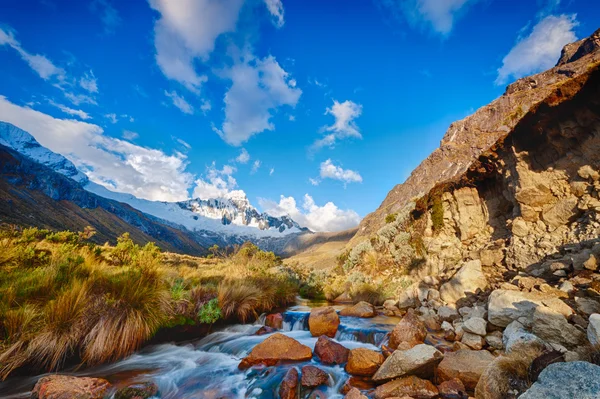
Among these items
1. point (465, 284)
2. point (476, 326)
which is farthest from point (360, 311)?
point (476, 326)

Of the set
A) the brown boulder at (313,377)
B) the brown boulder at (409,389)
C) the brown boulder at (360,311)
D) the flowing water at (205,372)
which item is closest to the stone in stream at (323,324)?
the flowing water at (205,372)

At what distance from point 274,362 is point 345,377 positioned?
1580 millimetres

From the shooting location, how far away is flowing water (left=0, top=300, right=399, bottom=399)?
15.0 ft

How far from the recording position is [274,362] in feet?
18.5

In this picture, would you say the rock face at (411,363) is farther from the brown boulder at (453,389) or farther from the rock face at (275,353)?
the rock face at (275,353)

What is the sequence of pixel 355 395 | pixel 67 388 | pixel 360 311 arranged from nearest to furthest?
pixel 67 388 → pixel 355 395 → pixel 360 311

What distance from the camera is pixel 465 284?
884cm

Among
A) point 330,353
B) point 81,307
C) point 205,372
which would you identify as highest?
point 81,307

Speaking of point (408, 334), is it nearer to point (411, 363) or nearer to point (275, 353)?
point (411, 363)

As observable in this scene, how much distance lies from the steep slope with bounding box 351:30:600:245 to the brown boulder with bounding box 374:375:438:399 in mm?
68581

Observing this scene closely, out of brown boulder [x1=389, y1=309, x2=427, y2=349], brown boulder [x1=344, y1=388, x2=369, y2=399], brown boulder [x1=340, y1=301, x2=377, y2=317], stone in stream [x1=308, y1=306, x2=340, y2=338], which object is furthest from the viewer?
brown boulder [x1=340, y1=301, x2=377, y2=317]

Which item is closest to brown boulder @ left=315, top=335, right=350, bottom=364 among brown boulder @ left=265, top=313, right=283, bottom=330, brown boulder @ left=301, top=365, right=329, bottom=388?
brown boulder @ left=301, top=365, right=329, bottom=388

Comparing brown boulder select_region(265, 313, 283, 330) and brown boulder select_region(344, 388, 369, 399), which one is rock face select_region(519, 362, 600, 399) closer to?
brown boulder select_region(344, 388, 369, 399)

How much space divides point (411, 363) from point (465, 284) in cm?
595
